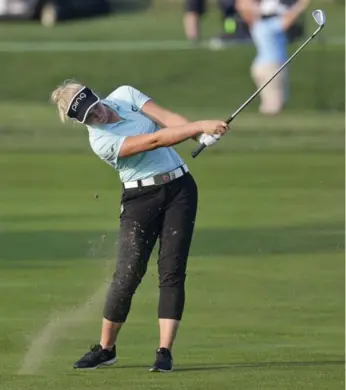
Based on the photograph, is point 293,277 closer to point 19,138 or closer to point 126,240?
point 126,240

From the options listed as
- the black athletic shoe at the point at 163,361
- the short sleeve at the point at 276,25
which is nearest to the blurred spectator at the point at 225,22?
the short sleeve at the point at 276,25

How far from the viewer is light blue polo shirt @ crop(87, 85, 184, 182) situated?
9.28 meters

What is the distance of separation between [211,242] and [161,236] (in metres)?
5.24

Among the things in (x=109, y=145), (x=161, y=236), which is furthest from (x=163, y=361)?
(x=109, y=145)

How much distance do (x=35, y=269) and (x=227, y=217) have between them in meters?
3.61

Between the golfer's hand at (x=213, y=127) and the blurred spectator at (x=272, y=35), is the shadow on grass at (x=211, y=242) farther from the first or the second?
the blurred spectator at (x=272, y=35)

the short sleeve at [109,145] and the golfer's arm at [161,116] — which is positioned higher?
the golfer's arm at [161,116]

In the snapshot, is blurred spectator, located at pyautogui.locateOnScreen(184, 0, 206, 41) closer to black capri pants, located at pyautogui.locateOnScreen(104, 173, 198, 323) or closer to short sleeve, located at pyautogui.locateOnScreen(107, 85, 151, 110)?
short sleeve, located at pyautogui.locateOnScreen(107, 85, 151, 110)

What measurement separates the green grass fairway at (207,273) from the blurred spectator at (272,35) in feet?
10.6

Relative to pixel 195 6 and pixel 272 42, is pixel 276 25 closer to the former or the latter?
pixel 272 42

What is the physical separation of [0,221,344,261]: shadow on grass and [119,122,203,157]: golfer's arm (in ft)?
15.4

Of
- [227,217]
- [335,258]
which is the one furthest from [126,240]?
[227,217]

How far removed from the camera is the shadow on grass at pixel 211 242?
14039 mm

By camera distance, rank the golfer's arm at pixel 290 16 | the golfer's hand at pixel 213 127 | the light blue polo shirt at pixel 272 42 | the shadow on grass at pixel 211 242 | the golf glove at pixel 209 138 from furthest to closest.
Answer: the golfer's arm at pixel 290 16 → the light blue polo shirt at pixel 272 42 → the shadow on grass at pixel 211 242 → the golf glove at pixel 209 138 → the golfer's hand at pixel 213 127
